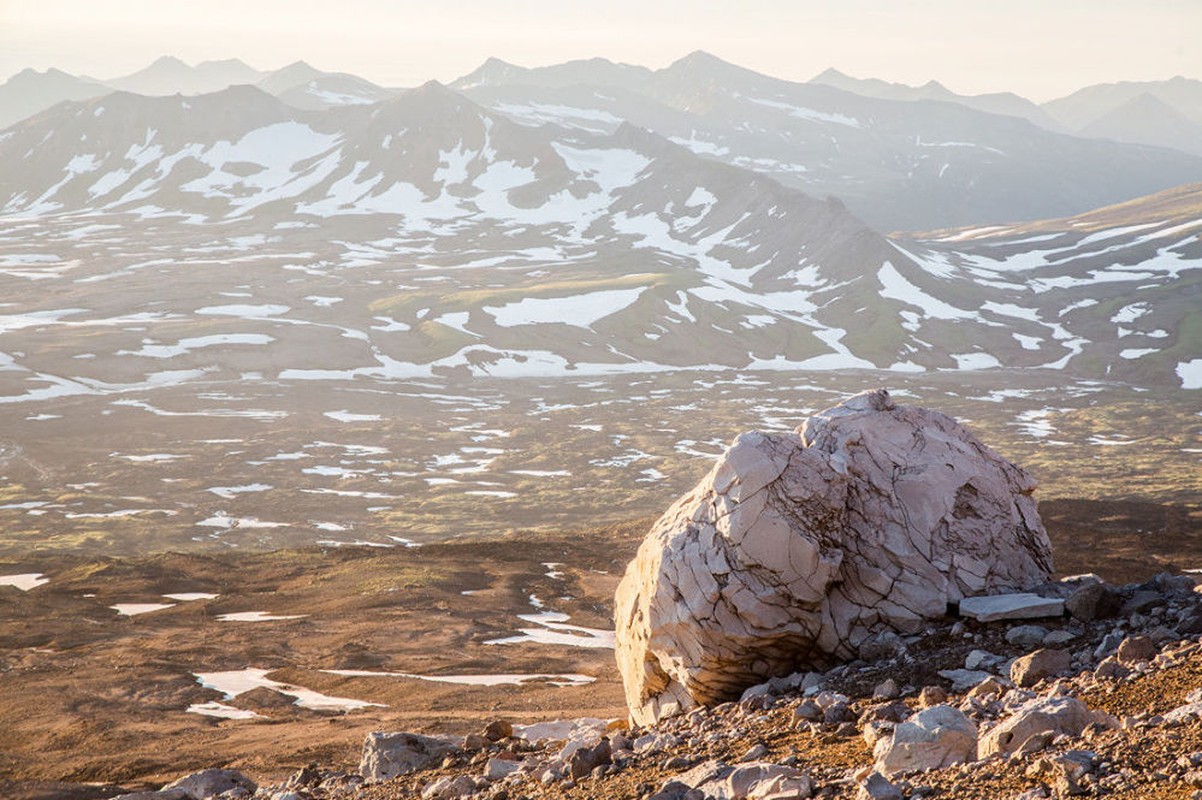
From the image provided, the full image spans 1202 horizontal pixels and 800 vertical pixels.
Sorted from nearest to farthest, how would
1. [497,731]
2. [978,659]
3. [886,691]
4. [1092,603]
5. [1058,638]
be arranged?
[886,691], [978,659], [1058,638], [1092,603], [497,731]

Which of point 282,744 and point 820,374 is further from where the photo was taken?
point 820,374

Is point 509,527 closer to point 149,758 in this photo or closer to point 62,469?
point 62,469

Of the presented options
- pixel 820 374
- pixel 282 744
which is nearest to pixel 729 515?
pixel 282 744

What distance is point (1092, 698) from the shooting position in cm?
1552

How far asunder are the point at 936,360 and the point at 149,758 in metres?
173

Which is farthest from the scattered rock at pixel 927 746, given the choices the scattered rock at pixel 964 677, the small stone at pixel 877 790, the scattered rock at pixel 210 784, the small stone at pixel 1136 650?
the scattered rock at pixel 210 784

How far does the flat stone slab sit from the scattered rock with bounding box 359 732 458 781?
32.6 feet

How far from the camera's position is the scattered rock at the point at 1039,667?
1730 cm

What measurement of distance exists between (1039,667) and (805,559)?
5.22 m

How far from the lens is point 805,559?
2166 cm

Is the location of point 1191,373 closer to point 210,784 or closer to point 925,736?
point 210,784

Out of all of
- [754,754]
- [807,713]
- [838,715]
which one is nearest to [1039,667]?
[838,715]

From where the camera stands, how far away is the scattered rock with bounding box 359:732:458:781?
20.2 meters

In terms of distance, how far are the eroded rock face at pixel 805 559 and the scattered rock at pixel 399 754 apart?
466 centimetres
